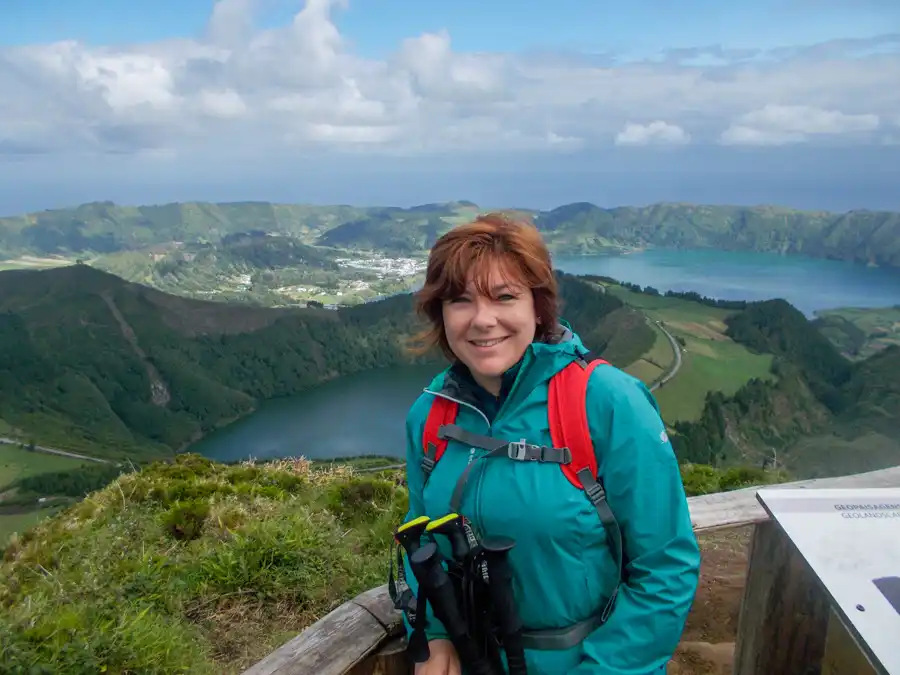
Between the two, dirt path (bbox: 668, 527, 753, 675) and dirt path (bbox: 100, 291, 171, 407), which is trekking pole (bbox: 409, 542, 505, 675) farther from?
dirt path (bbox: 100, 291, 171, 407)

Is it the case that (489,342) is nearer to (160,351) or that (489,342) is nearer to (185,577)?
(185,577)

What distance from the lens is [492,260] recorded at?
89.7 inches

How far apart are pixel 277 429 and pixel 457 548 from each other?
103 m

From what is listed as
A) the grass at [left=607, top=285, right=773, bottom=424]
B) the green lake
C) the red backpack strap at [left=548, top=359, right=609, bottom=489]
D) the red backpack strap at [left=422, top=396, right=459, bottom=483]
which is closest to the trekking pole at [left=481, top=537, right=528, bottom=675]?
the red backpack strap at [left=548, top=359, right=609, bottom=489]

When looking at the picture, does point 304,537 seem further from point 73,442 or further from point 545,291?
point 73,442

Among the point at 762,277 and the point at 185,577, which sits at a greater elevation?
the point at 185,577

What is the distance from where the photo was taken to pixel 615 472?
78.3 inches

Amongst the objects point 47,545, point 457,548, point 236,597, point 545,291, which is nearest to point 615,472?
point 457,548

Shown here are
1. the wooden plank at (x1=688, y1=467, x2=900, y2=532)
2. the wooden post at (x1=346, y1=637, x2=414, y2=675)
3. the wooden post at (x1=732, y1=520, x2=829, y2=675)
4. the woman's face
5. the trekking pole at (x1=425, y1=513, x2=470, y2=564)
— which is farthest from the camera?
the wooden plank at (x1=688, y1=467, x2=900, y2=532)

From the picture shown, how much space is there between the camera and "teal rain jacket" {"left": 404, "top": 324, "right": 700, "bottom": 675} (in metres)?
2.00

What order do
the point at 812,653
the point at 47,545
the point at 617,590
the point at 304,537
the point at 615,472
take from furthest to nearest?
the point at 47,545, the point at 304,537, the point at 812,653, the point at 617,590, the point at 615,472

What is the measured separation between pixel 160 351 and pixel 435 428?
141 metres

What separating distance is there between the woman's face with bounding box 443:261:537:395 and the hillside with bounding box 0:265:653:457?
8673 centimetres

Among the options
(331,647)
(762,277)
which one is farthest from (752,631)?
(762,277)
